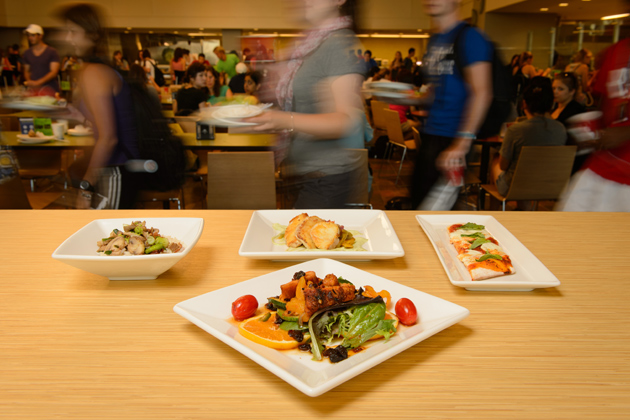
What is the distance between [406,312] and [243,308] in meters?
0.28

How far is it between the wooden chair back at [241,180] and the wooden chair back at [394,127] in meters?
2.88

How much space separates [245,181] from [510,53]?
849 centimetres

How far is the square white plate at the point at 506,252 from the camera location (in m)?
0.95

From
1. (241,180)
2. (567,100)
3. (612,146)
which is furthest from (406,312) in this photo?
(567,100)

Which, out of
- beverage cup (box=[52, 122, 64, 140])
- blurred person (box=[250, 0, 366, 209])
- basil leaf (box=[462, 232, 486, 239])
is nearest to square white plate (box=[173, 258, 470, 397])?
basil leaf (box=[462, 232, 486, 239])

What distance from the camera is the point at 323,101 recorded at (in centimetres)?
174

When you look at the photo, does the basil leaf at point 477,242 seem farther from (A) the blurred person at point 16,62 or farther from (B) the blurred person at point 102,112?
(A) the blurred person at point 16,62

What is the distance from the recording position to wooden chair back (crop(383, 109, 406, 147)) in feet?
17.2

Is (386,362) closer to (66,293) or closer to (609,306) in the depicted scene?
(609,306)

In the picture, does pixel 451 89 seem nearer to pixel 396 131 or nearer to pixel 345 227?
pixel 345 227

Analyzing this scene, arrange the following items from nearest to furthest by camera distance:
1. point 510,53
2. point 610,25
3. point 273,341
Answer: point 273,341 < point 610,25 < point 510,53

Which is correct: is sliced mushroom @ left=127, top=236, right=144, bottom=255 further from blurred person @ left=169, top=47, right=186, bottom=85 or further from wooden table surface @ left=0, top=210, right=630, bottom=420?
blurred person @ left=169, top=47, right=186, bottom=85

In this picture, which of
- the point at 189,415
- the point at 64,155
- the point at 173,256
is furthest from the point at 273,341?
the point at 64,155

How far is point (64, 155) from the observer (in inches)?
209
